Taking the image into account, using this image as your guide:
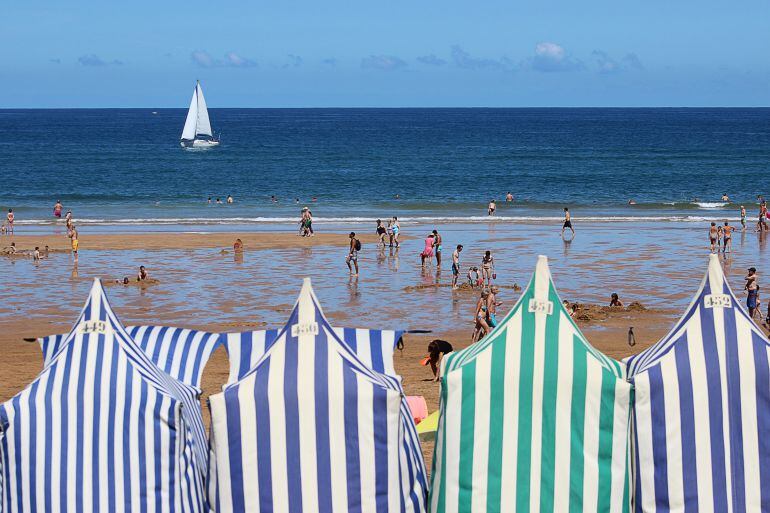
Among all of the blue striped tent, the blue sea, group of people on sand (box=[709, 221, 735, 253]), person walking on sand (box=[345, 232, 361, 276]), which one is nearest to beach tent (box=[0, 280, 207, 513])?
the blue striped tent

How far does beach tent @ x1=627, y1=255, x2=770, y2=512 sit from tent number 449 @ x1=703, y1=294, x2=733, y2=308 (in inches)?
2.8

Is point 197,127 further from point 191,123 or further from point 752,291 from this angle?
point 752,291

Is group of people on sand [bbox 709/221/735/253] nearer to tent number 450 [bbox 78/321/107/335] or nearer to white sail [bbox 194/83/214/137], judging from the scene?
tent number 450 [bbox 78/321/107/335]

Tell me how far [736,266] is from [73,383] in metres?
24.6

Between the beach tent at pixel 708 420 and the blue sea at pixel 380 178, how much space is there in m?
36.7

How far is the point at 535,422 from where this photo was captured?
709 cm

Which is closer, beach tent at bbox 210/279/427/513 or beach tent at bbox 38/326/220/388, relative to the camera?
beach tent at bbox 210/279/427/513

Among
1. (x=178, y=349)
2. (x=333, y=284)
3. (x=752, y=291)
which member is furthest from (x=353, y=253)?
(x=178, y=349)

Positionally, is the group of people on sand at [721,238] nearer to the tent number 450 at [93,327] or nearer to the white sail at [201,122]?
the tent number 450 at [93,327]

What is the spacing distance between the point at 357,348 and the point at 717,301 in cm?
290

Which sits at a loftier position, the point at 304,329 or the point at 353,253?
the point at 304,329

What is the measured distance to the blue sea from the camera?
49.5 m

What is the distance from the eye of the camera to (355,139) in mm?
124938

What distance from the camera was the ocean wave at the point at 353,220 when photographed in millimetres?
43344
